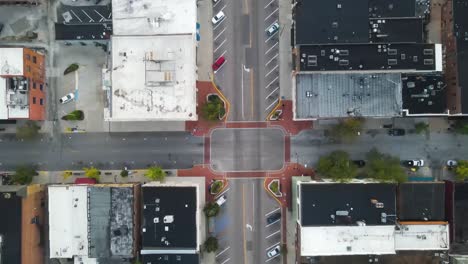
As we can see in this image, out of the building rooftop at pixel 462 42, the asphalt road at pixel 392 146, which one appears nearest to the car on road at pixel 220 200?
the asphalt road at pixel 392 146

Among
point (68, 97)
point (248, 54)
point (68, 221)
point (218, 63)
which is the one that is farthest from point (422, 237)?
point (68, 97)

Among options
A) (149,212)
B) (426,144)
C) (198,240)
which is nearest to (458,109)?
(426,144)

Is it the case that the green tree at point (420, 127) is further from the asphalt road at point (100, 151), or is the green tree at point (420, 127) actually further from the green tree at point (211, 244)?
the asphalt road at point (100, 151)

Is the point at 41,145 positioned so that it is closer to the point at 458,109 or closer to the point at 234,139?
the point at 234,139

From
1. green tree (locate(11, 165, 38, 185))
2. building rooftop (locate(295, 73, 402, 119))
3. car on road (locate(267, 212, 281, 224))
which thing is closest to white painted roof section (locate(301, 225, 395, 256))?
car on road (locate(267, 212, 281, 224))

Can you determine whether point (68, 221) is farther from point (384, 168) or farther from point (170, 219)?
point (384, 168)

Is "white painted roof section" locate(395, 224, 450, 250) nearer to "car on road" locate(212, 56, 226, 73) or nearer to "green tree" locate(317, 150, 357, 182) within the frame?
"green tree" locate(317, 150, 357, 182)

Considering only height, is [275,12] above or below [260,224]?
above
